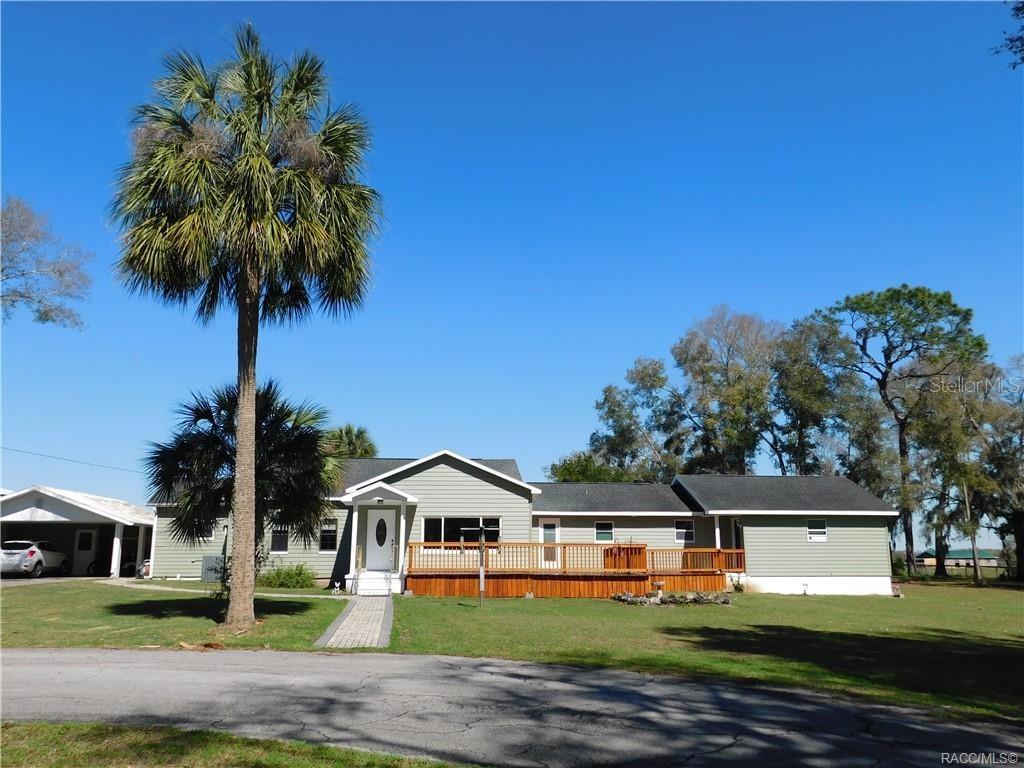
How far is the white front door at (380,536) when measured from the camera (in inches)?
963

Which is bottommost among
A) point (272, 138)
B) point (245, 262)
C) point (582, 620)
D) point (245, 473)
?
point (582, 620)

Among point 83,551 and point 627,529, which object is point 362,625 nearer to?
point 627,529

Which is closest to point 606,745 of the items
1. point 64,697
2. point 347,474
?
point 64,697

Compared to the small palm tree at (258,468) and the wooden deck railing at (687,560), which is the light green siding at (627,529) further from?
the small palm tree at (258,468)

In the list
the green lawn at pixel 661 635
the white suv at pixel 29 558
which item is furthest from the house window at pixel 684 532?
the white suv at pixel 29 558

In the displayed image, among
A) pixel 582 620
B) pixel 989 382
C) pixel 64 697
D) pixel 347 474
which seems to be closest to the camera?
pixel 64 697

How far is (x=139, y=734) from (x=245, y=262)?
9.03 m

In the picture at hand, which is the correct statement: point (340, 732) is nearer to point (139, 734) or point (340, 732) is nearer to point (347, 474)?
point (139, 734)

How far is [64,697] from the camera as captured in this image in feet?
24.9

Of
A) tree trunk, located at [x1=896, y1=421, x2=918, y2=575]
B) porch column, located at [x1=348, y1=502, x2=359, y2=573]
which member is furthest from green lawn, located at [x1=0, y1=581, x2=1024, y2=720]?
tree trunk, located at [x1=896, y1=421, x2=918, y2=575]

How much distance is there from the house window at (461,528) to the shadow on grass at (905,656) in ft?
34.8

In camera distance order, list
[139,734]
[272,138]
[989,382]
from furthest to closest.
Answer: [989,382], [272,138], [139,734]

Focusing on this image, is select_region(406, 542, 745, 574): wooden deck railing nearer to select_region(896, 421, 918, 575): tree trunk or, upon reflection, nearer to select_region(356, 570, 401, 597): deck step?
select_region(356, 570, 401, 597): deck step

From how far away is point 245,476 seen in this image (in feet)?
43.9
